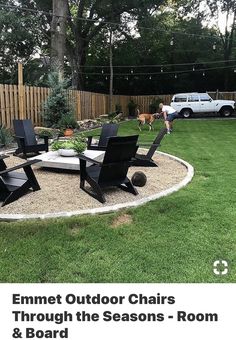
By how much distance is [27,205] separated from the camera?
16.1 feet

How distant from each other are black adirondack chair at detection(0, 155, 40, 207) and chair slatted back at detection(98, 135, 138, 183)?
0.97 metres

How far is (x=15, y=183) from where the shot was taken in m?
A: 5.37

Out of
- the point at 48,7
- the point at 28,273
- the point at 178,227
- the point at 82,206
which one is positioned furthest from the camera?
the point at 48,7

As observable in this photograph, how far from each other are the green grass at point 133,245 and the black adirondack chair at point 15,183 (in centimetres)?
72

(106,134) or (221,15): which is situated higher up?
(221,15)

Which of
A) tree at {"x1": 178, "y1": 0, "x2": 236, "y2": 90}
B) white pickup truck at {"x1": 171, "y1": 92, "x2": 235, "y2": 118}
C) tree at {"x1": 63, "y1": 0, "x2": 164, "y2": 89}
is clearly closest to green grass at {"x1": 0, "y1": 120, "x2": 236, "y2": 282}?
white pickup truck at {"x1": 171, "y1": 92, "x2": 235, "y2": 118}

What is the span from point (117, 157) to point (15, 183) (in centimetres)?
154

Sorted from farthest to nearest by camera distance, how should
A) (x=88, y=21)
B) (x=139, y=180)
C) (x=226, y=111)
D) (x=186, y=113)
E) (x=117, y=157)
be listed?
(x=88, y=21)
(x=226, y=111)
(x=186, y=113)
(x=139, y=180)
(x=117, y=157)

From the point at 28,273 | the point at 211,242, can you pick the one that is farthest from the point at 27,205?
the point at 211,242

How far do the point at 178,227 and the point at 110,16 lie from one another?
81.6 ft

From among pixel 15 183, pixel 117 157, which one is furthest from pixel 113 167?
pixel 15 183

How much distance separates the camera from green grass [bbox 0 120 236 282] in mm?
3260

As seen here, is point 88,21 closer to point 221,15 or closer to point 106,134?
point 221,15
